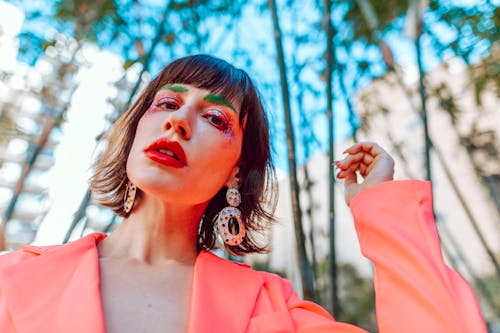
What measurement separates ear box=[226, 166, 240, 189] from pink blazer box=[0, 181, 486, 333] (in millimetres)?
216

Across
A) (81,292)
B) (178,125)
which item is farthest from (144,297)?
(178,125)

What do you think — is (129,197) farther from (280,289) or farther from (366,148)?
(366,148)

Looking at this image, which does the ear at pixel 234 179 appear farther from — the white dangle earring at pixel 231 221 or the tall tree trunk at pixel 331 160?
the tall tree trunk at pixel 331 160

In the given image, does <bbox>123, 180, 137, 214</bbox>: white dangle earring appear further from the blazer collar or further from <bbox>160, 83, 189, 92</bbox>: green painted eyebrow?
<bbox>160, 83, 189, 92</bbox>: green painted eyebrow

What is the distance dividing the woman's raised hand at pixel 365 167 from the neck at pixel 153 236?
400 millimetres

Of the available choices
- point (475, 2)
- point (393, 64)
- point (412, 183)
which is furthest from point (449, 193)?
point (412, 183)

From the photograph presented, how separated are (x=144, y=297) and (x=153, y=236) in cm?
17

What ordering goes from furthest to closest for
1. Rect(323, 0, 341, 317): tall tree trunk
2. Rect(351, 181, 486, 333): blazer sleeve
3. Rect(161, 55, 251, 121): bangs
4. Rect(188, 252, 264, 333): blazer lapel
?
Rect(323, 0, 341, 317): tall tree trunk, Rect(161, 55, 251, 121): bangs, Rect(188, 252, 264, 333): blazer lapel, Rect(351, 181, 486, 333): blazer sleeve

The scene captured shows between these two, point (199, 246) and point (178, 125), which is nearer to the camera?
point (178, 125)

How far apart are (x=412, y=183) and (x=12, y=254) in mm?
888

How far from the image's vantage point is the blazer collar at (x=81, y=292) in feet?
2.46

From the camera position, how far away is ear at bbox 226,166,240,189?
113 centimetres

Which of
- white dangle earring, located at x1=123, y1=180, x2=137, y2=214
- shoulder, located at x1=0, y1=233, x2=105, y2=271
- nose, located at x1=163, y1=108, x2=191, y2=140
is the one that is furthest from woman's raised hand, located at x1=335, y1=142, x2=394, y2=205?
shoulder, located at x1=0, y1=233, x2=105, y2=271

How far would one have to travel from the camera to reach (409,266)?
806 millimetres
